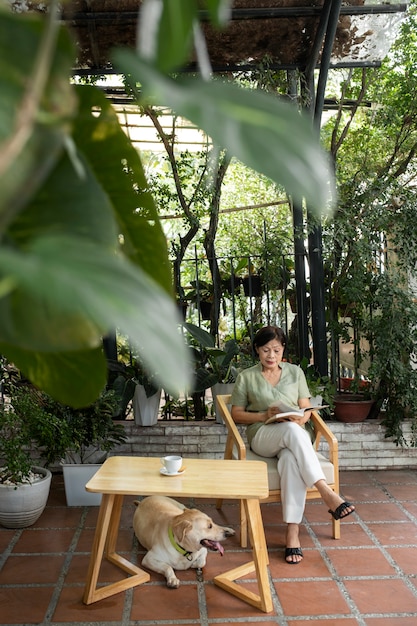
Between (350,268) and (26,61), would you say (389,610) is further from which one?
(26,61)

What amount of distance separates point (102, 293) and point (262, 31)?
4.77m

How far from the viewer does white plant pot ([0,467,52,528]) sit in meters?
4.13

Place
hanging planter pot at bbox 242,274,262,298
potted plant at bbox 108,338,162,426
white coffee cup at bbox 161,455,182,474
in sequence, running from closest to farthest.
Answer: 1. white coffee cup at bbox 161,455,182,474
2. potted plant at bbox 108,338,162,426
3. hanging planter pot at bbox 242,274,262,298

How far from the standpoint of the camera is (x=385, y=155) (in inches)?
225

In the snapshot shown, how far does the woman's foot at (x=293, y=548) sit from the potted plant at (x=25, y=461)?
4.69 feet

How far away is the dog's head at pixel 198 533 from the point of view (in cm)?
330

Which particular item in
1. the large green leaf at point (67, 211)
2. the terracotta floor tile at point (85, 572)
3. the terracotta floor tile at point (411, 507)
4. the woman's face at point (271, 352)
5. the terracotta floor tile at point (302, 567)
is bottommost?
the terracotta floor tile at point (411, 507)

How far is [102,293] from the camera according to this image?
0.22 metres

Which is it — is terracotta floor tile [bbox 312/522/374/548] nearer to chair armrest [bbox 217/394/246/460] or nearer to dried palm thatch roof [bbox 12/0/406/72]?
chair armrest [bbox 217/394/246/460]

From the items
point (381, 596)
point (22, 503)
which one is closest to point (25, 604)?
point (22, 503)

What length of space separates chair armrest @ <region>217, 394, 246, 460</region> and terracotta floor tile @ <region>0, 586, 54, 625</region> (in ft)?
3.87

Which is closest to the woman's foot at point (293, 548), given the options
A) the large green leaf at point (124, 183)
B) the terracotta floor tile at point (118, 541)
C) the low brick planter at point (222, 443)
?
the terracotta floor tile at point (118, 541)

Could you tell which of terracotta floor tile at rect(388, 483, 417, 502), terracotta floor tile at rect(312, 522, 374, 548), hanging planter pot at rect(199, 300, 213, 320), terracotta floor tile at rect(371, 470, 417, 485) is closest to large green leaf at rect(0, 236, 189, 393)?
terracotta floor tile at rect(312, 522, 374, 548)

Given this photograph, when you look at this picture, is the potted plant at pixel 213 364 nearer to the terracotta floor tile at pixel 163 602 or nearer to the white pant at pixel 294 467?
the white pant at pixel 294 467
